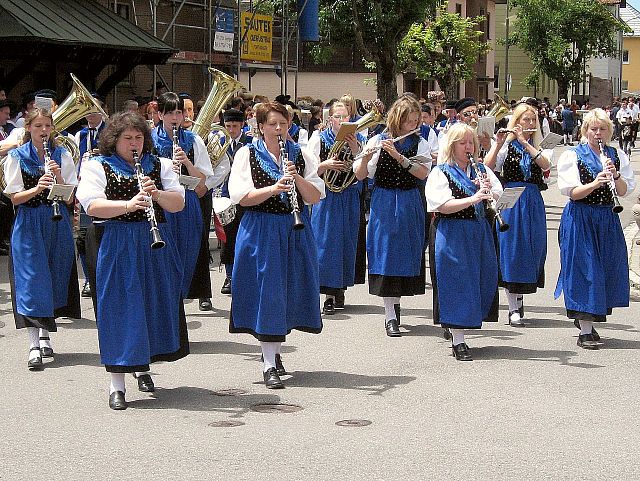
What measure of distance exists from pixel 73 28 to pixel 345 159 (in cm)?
1132

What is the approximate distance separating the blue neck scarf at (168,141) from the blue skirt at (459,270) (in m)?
2.22

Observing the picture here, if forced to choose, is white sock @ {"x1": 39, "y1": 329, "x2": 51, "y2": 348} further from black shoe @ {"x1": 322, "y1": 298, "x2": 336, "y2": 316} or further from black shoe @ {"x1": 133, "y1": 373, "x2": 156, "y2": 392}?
black shoe @ {"x1": 322, "y1": 298, "x2": 336, "y2": 316}

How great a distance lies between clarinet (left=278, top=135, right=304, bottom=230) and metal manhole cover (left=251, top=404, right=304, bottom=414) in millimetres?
1141

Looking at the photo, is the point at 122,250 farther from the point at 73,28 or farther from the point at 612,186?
the point at 73,28

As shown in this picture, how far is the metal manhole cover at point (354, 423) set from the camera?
23.4 feet

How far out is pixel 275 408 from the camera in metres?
7.60

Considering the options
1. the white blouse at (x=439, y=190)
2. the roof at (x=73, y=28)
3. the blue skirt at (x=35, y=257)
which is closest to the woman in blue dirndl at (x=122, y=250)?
the blue skirt at (x=35, y=257)

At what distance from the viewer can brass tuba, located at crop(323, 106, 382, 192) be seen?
11008 millimetres

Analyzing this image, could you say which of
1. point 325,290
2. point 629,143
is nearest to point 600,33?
point 629,143

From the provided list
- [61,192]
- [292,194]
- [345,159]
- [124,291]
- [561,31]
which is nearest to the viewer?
[124,291]

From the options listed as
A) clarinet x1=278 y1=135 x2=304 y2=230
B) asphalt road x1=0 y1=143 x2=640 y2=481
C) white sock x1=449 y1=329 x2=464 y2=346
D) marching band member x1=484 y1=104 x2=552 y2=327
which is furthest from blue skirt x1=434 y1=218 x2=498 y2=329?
marching band member x1=484 y1=104 x2=552 y2=327

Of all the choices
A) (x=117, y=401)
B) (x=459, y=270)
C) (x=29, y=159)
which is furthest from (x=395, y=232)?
(x=117, y=401)

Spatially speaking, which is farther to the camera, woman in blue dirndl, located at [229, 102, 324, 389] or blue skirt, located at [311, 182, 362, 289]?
blue skirt, located at [311, 182, 362, 289]

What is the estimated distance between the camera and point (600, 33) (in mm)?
67250
